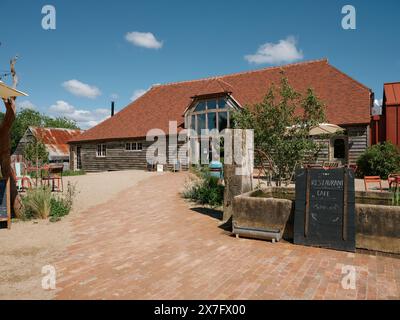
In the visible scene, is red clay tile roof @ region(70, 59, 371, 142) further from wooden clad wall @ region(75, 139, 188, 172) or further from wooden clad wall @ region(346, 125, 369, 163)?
wooden clad wall @ region(75, 139, 188, 172)

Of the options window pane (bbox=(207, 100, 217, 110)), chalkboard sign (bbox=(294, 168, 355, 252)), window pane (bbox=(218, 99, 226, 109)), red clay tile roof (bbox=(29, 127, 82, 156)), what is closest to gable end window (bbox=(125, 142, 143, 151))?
window pane (bbox=(207, 100, 217, 110))

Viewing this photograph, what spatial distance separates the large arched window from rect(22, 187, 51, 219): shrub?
13.5 metres

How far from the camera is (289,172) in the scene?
27.5 feet

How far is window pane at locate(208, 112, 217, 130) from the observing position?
20031mm

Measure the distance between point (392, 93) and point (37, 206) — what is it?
1897cm

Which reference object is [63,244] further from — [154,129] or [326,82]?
[326,82]

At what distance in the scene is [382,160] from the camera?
45.0 ft

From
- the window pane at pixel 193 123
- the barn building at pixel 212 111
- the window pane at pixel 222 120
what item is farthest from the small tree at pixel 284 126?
the window pane at pixel 193 123

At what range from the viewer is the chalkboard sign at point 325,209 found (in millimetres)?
4953

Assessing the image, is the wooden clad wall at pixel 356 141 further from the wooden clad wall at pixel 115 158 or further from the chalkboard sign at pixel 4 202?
the chalkboard sign at pixel 4 202

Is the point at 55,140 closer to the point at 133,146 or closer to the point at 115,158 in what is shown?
the point at 115,158
